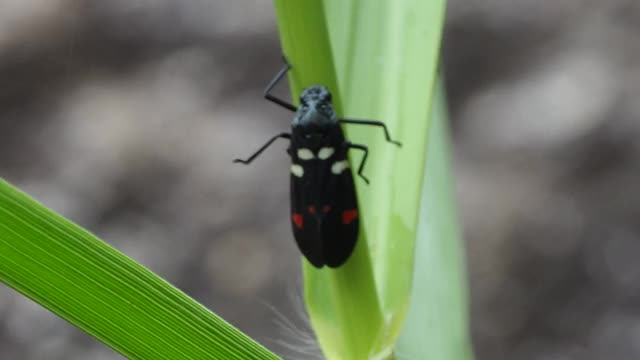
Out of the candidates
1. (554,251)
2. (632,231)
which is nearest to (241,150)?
(554,251)

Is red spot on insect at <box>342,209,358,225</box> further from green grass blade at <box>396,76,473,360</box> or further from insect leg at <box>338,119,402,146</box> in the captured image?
green grass blade at <box>396,76,473,360</box>

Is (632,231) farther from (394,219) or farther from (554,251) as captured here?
(394,219)

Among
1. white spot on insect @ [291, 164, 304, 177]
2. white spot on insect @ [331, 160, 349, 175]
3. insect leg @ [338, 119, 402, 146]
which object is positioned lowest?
white spot on insect @ [291, 164, 304, 177]

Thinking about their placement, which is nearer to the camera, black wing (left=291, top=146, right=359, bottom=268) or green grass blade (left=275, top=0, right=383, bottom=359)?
green grass blade (left=275, top=0, right=383, bottom=359)

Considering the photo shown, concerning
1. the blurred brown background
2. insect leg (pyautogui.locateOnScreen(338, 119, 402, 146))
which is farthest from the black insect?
the blurred brown background

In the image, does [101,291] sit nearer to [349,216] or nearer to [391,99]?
[349,216]

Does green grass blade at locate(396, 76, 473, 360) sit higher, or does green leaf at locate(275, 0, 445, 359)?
green leaf at locate(275, 0, 445, 359)

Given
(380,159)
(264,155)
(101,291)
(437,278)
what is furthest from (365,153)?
(264,155)
